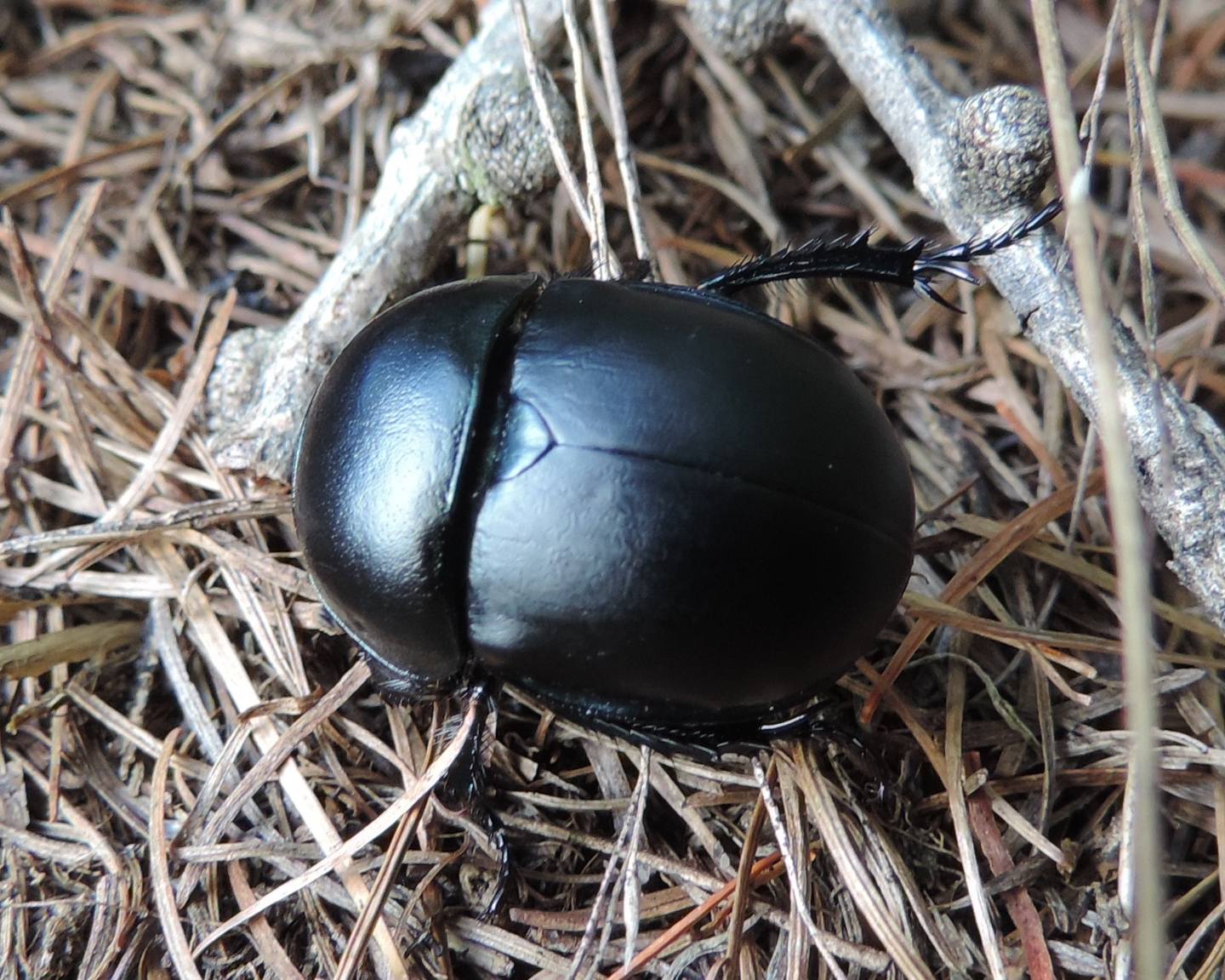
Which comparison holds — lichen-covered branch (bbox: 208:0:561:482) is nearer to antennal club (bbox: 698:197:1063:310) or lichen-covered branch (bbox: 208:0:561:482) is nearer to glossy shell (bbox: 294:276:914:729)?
glossy shell (bbox: 294:276:914:729)

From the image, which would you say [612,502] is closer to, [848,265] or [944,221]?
[848,265]

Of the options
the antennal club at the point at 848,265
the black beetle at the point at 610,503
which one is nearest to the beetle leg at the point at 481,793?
the black beetle at the point at 610,503

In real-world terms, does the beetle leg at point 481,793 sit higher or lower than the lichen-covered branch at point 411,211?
lower

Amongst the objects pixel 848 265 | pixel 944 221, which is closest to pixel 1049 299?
pixel 944 221

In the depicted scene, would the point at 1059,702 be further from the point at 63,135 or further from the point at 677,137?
the point at 63,135

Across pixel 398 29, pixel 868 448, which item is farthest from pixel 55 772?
pixel 398 29

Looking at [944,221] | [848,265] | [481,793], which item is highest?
[944,221]

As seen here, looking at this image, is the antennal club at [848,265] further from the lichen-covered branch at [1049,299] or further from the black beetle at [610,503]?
the black beetle at [610,503]

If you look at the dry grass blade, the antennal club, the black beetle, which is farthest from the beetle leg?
the antennal club
